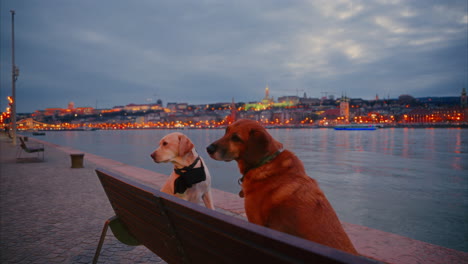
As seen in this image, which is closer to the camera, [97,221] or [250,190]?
[250,190]

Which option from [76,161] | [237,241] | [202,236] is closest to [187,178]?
[202,236]

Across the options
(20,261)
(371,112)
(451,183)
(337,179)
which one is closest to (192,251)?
(20,261)

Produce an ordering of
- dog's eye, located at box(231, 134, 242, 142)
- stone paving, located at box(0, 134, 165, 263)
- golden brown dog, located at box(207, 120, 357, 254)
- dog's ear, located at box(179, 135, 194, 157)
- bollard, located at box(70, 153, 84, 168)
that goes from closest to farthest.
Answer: golden brown dog, located at box(207, 120, 357, 254), dog's eye, located at box(231, 134, 242, 142), stone paving, located at box(0, 134, 165, 263), dog's ear, located at box(179, 135, 194, 157), bollard, located at box(70, 153, 84, 168)

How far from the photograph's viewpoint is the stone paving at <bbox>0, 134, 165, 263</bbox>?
3.29m

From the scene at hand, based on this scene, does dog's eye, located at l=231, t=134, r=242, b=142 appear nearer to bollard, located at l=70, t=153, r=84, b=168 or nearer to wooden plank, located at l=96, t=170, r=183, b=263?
wooden plank, located at l=96, t=170, r=183, b=263

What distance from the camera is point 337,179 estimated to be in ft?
32.4

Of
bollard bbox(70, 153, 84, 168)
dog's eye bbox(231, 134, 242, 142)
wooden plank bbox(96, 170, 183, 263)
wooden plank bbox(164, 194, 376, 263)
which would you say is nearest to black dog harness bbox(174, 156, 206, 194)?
wooden plank bbox(96, 170, 183, 263)

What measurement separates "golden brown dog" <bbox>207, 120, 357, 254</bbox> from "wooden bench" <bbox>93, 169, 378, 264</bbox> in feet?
1.53

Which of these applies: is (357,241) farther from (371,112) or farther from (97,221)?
(371,112)

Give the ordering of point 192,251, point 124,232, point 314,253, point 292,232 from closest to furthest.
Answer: point 314,253, point 192,251, point 292,232, point 124,232

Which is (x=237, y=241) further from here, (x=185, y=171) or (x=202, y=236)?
(x=185, y=171)

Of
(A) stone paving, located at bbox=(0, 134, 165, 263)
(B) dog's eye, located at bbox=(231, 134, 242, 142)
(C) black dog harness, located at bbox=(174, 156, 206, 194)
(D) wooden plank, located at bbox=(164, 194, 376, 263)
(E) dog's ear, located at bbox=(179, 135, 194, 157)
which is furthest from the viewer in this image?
(E) dog's ear, located at bbox=(179, 135, 194, 157)

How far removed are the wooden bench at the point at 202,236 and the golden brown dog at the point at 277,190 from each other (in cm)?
47

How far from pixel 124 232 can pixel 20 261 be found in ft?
4.37
